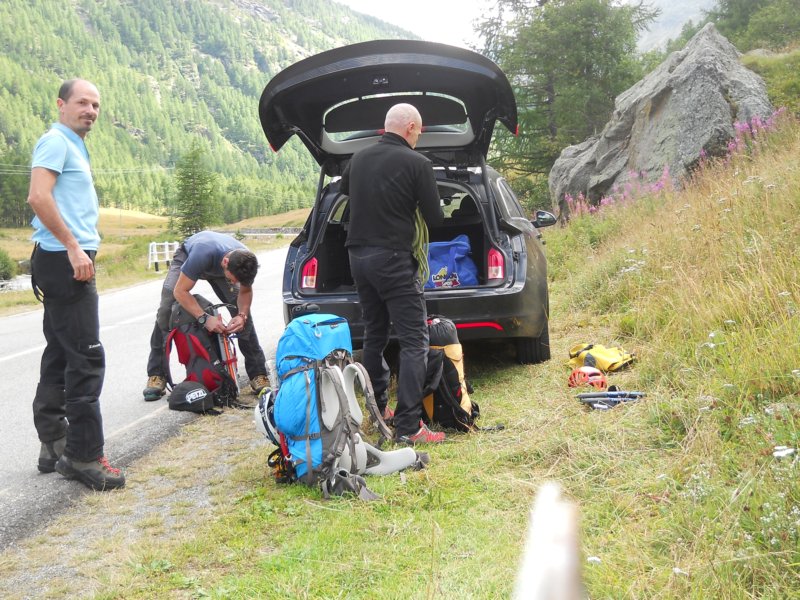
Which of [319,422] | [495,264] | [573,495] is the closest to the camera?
[573,495]

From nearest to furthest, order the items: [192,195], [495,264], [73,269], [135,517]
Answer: [135,517]
[73,269]
[495,264]
[192,195]

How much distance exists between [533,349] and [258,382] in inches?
93.8

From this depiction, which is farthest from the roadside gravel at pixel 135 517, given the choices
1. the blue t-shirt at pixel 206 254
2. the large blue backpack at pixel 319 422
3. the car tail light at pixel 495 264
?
the car tail light at pixel 495 264

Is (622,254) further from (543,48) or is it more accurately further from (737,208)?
(543,48)

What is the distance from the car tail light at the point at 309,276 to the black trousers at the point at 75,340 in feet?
6.04

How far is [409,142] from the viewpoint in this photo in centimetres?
464

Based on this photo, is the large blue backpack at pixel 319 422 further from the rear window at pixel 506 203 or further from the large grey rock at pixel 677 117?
the large grey rock at pixel 677 117

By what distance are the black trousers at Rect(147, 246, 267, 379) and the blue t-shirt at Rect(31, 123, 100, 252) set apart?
6.76 ft

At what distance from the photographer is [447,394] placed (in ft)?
15.5

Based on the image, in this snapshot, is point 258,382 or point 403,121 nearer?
point 403,121

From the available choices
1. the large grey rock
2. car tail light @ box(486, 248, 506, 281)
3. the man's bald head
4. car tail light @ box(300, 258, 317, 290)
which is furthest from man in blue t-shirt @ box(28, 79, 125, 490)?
the large grey rock

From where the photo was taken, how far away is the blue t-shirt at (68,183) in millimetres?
4004

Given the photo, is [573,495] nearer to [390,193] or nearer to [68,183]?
[390,193]

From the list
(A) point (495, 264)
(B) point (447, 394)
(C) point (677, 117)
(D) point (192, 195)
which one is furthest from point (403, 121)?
(D) point (192, 195)
